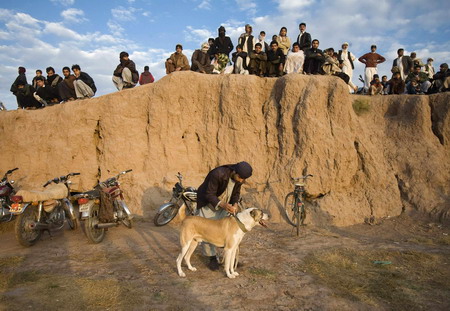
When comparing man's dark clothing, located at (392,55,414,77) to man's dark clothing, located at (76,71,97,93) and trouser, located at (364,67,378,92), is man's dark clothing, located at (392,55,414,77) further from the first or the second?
man's dark clothing, located at (76,71,97,93)

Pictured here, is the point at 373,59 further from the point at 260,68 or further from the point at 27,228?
the point at 27,228

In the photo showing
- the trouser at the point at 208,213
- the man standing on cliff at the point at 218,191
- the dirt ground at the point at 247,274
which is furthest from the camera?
the trouser at the point at 208,213

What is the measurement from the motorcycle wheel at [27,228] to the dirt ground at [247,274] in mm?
199

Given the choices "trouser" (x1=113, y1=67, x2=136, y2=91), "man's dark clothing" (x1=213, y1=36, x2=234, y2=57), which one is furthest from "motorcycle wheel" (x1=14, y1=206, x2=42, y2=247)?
"man's dark clothing" (x1=213, y1=36, x2=234, y2=57)

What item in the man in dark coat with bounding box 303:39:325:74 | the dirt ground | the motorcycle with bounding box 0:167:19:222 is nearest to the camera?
the dirt ground

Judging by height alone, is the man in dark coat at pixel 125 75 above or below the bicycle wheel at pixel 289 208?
above

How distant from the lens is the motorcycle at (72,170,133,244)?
21.1 feet

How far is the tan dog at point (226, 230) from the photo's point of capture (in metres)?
4.45

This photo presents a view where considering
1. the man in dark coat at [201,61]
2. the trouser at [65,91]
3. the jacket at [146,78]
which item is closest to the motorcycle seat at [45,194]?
the trouser at [65,91]

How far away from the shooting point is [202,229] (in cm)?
459

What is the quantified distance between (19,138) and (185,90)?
5.76 metres

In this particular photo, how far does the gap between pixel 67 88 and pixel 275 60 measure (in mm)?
7367

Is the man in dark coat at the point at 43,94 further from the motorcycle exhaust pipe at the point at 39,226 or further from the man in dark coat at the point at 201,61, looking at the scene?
the motorcycle exhaust pipe at the point at 39,226

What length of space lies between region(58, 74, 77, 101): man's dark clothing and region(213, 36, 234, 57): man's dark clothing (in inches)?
210
